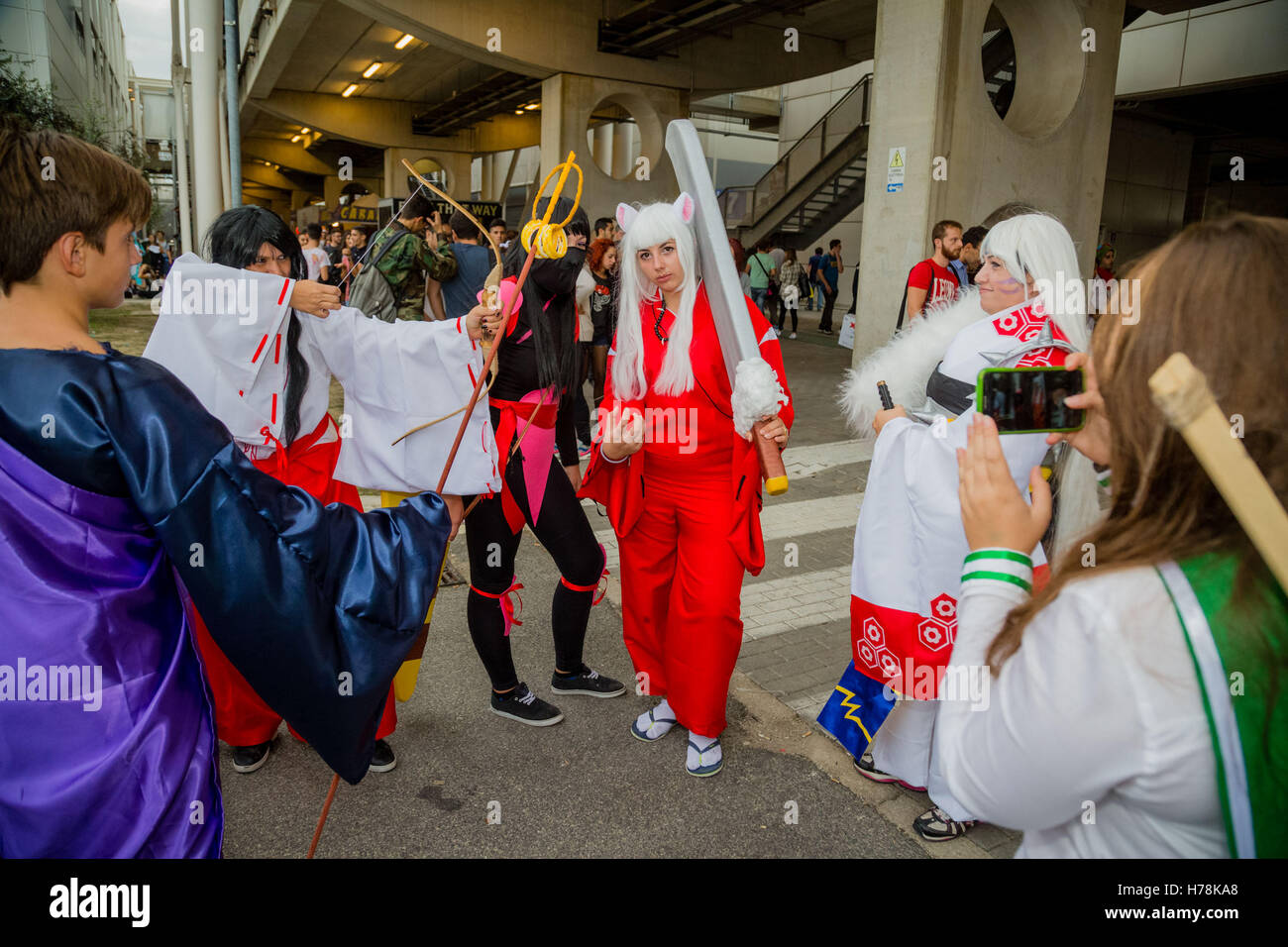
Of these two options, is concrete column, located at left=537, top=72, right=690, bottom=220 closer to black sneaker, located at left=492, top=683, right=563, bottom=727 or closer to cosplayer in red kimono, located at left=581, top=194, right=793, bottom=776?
cosplayer in red kimono, located at left=581, top=194, right=793, bottom=776

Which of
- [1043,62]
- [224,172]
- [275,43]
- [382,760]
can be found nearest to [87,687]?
[382,760]

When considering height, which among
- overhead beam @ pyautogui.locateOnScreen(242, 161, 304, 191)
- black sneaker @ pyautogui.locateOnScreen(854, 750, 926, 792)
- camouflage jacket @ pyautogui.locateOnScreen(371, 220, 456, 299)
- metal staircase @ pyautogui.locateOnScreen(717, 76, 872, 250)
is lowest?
black sneaker @ pyautogui.locateOnScreen(854, 750, 926, 792)

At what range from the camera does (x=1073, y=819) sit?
1094 millimetres

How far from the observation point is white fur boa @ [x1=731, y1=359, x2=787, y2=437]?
2447mm

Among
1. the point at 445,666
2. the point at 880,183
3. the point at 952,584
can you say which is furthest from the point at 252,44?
the point at 952,584

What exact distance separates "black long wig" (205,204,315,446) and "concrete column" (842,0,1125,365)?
7.80 meters

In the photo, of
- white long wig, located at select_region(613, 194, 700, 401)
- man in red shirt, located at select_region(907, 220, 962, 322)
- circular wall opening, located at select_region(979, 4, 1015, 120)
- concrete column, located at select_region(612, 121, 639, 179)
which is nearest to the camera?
white long wig, located at select_region(613, 194, 700, 401)

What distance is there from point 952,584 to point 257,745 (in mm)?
2321

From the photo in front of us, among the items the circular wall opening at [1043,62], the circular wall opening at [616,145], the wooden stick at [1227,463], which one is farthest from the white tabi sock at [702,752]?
the circular wall opening at [616,145]

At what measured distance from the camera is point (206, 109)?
38.3 ft

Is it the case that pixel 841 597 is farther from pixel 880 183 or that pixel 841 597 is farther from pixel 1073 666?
pixel 880 183

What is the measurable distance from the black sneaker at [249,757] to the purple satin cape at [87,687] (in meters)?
1.56

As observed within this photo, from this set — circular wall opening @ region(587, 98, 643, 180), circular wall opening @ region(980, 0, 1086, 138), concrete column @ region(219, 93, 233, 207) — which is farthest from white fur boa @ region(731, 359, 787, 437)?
circular wall opening @ region(587, 98, 643, 180)

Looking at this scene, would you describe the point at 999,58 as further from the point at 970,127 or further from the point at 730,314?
the point at 730,314
